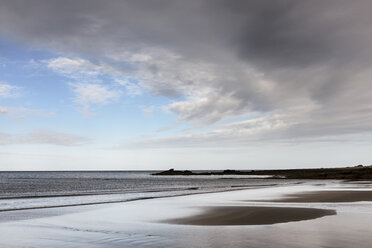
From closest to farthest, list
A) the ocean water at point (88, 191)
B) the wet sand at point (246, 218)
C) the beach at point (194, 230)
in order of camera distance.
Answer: the beach at point (194, 230)
the wet sand at point (246, 218)
the ocean water at point (88, 191)

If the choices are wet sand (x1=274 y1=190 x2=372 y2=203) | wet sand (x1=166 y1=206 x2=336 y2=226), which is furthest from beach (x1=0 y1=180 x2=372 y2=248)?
wet sand (x1=274 y1=190 x2=372 y2=203)

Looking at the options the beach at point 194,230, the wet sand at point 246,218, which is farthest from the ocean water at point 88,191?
the wet sand at point 246,218

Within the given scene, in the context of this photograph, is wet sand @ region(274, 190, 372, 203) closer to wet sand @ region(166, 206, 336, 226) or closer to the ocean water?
wet sand @ region(166, 206, 336, 226)

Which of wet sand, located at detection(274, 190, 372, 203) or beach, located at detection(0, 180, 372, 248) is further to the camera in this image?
wet sand, located at detection(274, 190, 372, 203)

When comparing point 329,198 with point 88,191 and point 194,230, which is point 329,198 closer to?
point 194,230

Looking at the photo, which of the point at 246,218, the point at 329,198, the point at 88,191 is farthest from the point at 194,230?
the point at 88,191

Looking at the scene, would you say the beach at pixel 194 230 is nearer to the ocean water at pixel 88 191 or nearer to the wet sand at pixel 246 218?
the wet sand at pixel 246 218

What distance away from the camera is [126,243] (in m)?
11.2

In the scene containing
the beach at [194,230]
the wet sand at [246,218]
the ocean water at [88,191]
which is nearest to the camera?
the beach at [194,230]

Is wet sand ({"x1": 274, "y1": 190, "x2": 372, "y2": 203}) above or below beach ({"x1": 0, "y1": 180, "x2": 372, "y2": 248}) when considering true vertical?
above

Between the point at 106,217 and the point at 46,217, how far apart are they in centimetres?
338

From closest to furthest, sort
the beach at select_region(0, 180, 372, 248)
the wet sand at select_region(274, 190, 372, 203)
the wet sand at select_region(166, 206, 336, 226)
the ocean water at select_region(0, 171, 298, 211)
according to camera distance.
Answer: the beach at select_region(0, 180, 372, 248)
the wet sand at select_region(166, 206, 336, 226)
the wet sand at select_region(274, 190, 372, 203)
the ocean water at select_region(0, 171, 298, 211)

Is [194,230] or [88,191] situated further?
[88,191]

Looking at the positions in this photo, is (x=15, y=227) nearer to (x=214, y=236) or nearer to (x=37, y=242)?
(x=37, y=242)
